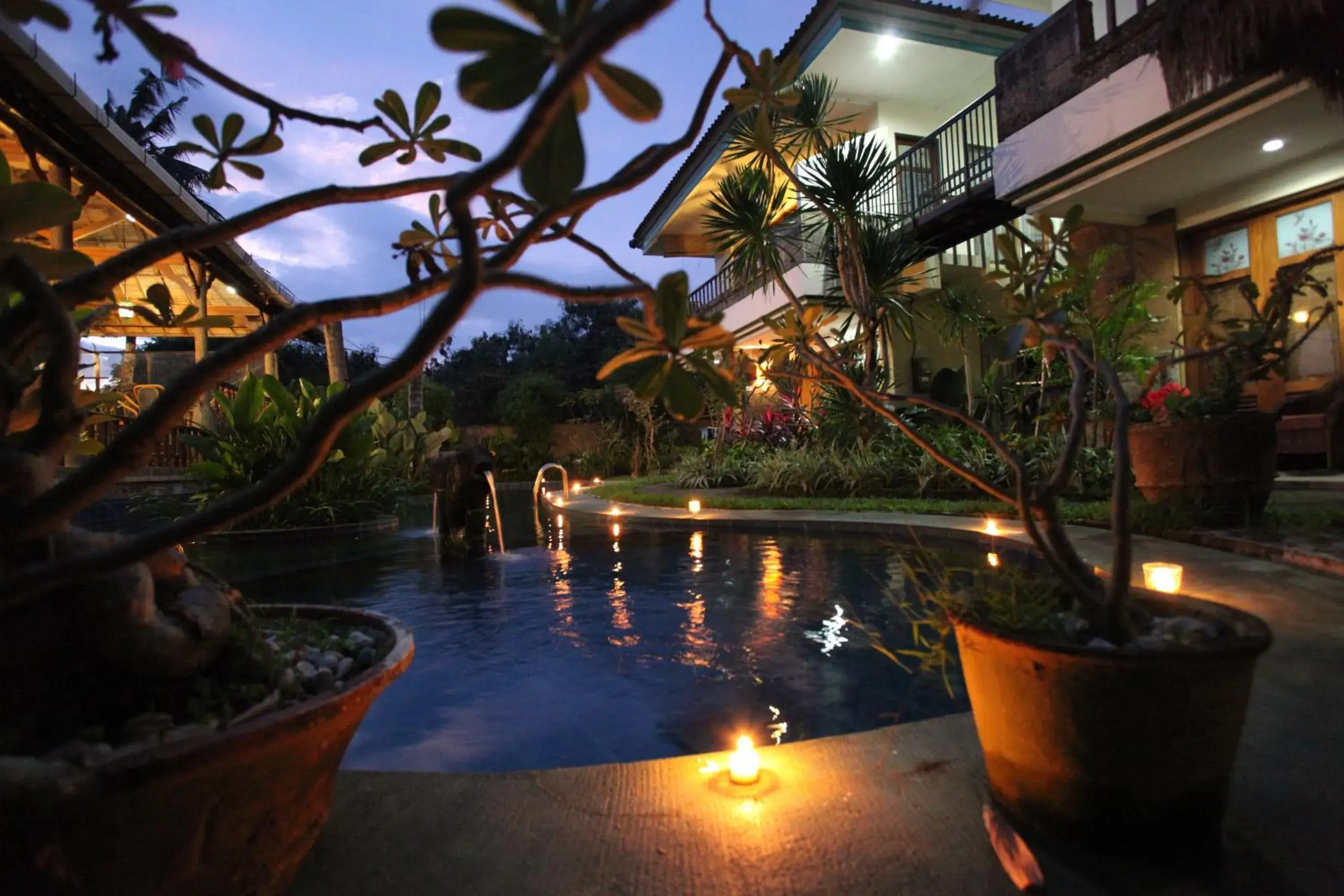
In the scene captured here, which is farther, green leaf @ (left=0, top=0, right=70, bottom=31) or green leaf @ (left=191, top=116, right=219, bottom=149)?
green leaf @ (left=191, top=116, right=219, bottom=149)

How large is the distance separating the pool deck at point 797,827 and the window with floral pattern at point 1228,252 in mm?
6989

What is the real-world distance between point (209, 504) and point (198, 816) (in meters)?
0.42

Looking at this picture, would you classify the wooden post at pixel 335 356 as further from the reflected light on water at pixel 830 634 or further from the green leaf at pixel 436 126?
the green leaf at pixel 436 126

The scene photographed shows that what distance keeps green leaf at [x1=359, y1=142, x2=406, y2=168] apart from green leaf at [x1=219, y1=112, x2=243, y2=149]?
182mm

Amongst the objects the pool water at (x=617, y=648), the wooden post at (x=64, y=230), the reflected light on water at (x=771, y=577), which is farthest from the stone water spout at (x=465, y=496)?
the wooden post at (x=64, y=230)

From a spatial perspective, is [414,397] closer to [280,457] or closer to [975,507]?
[280,457]

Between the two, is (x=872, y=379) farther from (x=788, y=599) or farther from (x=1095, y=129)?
(x=788, y=599)

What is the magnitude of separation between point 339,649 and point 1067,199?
7886 mm

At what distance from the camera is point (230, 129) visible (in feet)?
3.69

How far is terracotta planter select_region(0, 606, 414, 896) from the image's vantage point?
856 millimetres

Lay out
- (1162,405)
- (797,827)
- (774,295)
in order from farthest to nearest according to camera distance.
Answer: (774,295) < (1162,405) < (797,827)

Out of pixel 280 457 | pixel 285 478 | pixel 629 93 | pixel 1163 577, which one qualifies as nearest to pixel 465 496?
pixel 280 457

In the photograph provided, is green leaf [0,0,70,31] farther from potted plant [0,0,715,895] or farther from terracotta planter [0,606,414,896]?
terracotta planter [0,606,414,896]

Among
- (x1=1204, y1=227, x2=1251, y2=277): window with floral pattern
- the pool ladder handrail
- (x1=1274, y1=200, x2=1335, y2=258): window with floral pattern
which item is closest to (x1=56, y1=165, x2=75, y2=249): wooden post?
the pool ladder handrail
